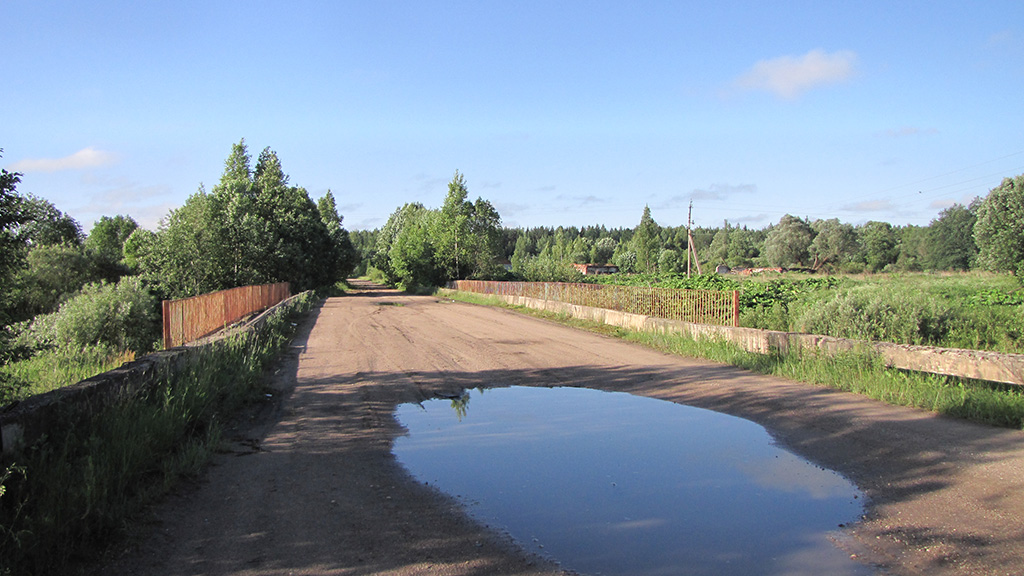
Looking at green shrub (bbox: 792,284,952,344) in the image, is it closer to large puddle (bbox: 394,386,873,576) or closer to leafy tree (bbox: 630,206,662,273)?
large puddle (bbox: 394,386,873,576)

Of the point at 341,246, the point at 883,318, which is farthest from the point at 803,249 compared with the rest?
the point at 883,318

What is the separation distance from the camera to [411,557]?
402 centimetres

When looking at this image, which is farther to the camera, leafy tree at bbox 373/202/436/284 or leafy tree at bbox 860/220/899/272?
leafy tree at bbox 860/220/899/272

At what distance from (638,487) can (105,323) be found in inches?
738

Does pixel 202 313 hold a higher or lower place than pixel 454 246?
lower

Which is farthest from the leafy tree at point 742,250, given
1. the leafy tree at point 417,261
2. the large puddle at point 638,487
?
the large puddle at point 638,487

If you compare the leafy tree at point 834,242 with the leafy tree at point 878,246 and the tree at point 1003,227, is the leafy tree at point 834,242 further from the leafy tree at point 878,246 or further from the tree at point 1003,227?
the tree at point 1003,227

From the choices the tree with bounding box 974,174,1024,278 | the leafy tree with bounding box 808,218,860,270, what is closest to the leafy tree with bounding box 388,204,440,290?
the tree with bounding box 974,174,1024,278

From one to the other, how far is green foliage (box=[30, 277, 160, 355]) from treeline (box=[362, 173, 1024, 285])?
33.9 m

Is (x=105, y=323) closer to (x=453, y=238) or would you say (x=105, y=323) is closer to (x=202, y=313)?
(x=202, y=313)

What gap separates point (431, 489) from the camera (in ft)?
17.8

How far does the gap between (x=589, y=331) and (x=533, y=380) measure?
9262 millimetres

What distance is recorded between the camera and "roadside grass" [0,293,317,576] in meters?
3.97

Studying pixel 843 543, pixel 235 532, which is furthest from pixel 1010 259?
pixel 235 532
